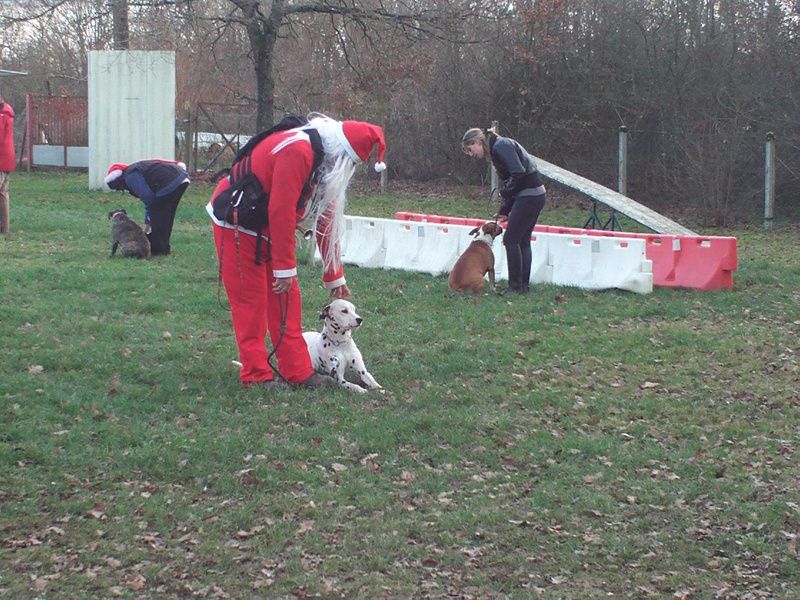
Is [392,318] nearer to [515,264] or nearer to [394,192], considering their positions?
[515,264]

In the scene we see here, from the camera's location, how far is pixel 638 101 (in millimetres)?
22000

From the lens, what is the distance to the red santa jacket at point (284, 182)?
6.54m

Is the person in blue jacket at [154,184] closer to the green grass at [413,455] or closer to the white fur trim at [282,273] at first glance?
the green grass at [413,455]

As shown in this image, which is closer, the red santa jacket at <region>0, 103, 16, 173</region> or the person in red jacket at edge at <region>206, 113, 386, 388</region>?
the person in red jacket at edge at <region>206, 113, 386, 388</region>

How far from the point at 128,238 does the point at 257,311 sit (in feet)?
20.1

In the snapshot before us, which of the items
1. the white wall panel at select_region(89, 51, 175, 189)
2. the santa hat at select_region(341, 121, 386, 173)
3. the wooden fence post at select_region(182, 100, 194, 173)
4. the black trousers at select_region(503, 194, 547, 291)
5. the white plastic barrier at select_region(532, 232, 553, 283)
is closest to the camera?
the santa hat at select_region(341, 121, 386, 173)

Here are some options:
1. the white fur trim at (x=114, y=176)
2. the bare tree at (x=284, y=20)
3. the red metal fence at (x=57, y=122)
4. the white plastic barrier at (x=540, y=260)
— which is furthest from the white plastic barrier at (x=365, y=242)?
the red metal fence at (x=57, y=122)

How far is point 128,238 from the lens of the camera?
1255 cm

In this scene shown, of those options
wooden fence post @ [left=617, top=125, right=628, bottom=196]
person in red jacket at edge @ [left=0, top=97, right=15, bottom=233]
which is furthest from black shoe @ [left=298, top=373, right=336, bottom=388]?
wooden fence post @ [left=617, top=125, right=628, bottom=196]

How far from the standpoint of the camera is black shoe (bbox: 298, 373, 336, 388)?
725cm

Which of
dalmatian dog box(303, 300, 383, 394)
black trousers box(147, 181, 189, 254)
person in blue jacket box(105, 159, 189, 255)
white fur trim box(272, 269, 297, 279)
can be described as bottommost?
dalmatian dog box(303, 300, 383, 394)

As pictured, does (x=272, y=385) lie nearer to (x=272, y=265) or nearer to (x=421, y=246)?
(x=272, y=265)

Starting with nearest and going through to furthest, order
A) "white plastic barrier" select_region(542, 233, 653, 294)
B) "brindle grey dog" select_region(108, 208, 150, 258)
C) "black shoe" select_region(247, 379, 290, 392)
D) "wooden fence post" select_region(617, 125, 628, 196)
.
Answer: "black shoe" select_region(247, 379, 290, 392), "white plastic barrier" select_region(542, 233, 653, 294), "brindle grey dog" select_region(108, 208, 150, 258), "wooden fence post" select_region(617, 125, 628, 196)

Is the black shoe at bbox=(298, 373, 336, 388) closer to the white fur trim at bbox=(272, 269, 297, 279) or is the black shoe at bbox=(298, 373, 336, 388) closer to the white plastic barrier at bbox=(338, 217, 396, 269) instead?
the white fur trim at bbox=(272, 269, 297, 279)
